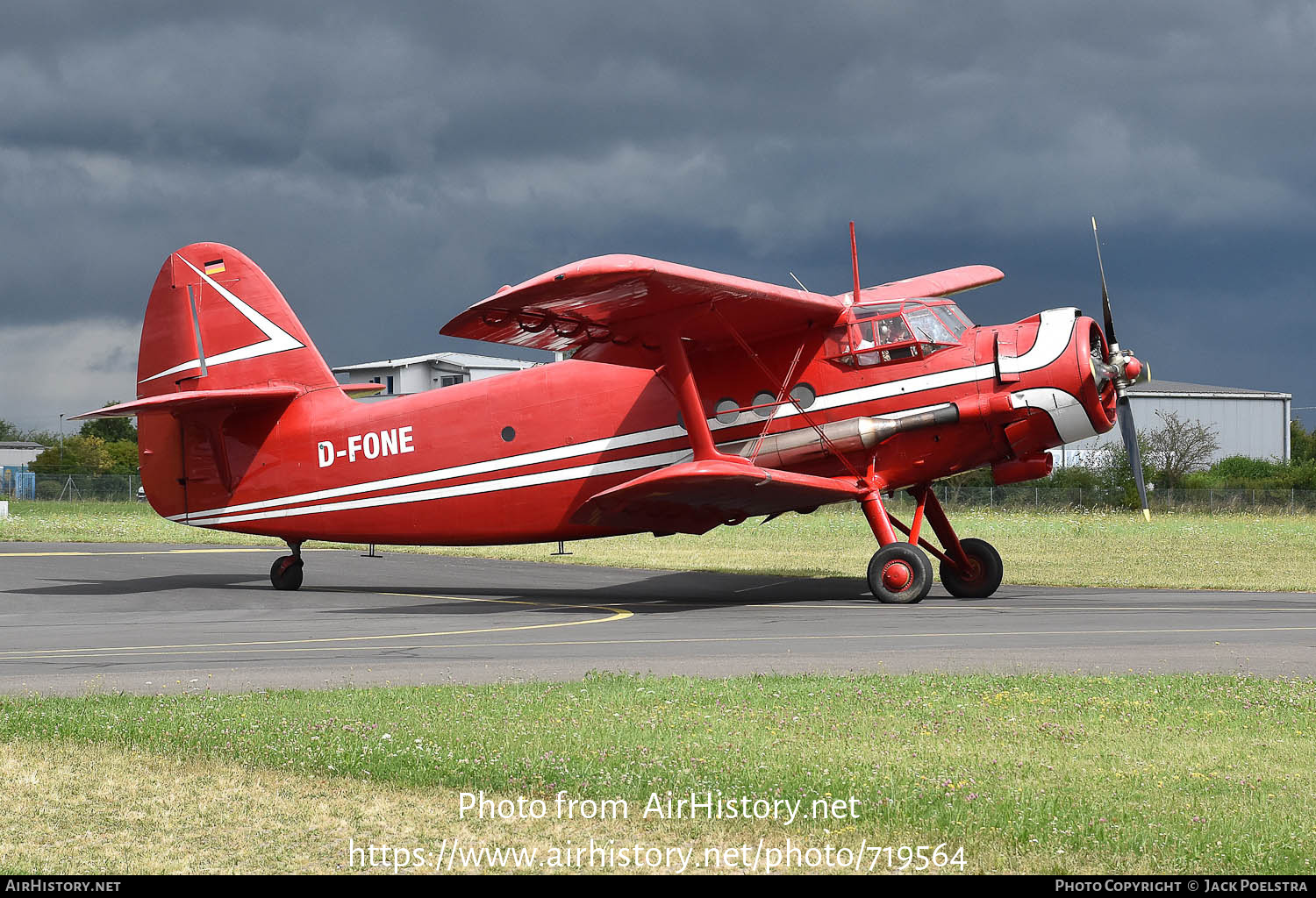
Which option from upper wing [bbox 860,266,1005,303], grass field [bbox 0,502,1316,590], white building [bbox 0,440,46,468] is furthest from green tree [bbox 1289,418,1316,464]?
white building [bbox 0,440,46,468]

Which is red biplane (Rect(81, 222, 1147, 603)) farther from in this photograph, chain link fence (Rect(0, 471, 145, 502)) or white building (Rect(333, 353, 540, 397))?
white building (Rect(333, 353, 540, 397))

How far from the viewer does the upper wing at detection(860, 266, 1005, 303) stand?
21.5 metres

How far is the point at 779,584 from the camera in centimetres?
2320

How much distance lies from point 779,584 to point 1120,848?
59.2 ft

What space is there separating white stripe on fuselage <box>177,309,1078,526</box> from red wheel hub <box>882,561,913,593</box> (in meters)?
2.29

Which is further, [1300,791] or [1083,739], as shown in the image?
[1083,739]

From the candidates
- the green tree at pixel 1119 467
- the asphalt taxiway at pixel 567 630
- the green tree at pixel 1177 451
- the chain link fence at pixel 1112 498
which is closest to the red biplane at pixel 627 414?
the asphalt taxiway at pixel 567 630

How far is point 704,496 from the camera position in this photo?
701 inches

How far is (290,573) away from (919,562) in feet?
39.5

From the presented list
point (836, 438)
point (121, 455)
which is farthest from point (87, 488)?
point (836, 438)

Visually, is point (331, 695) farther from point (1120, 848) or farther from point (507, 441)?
point (507, 441)

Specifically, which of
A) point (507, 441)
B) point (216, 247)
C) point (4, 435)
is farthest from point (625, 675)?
point (4, 435)

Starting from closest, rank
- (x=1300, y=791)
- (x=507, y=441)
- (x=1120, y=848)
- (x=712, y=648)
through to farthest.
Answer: (x=1120, y=848)
(x=1300, y=791)
(x=712, y=648)
(x=507, y=441)
